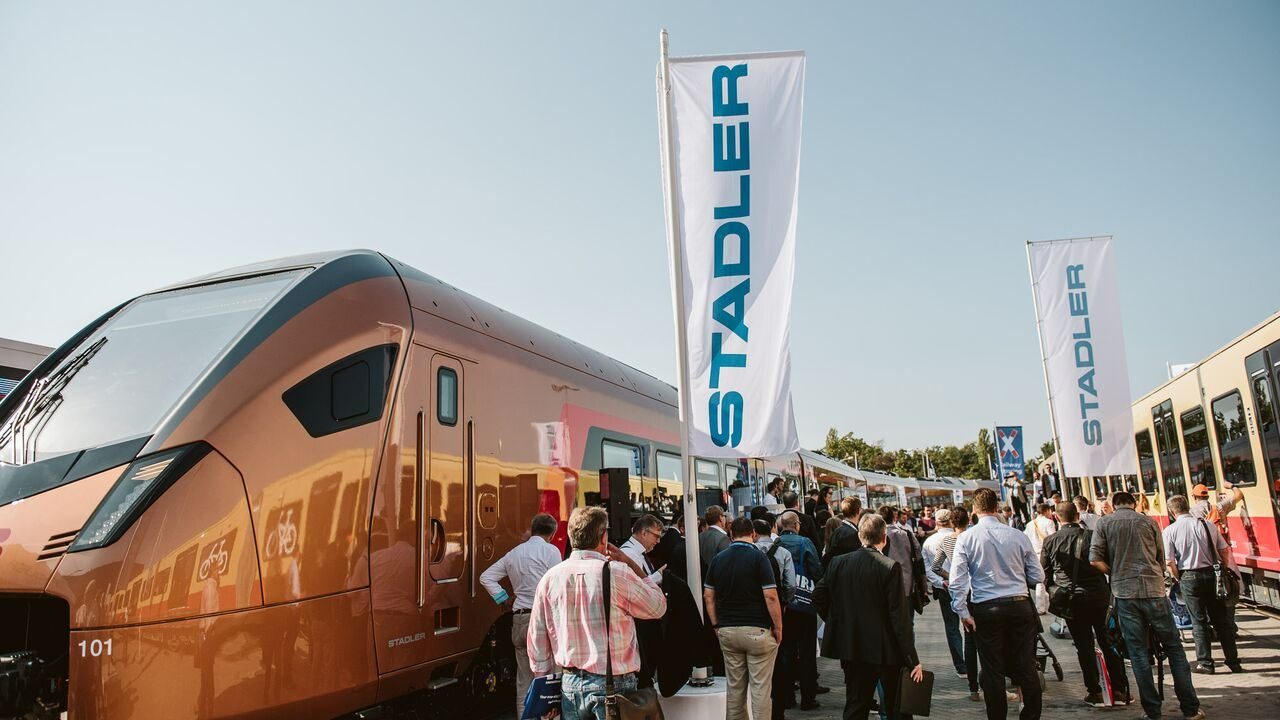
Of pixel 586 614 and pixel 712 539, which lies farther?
pixel 712 539

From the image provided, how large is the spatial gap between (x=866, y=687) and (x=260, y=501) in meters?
4.42

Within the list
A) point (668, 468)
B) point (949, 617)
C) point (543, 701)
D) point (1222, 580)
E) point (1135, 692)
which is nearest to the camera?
→ point (543, 701)

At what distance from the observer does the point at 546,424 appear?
8.65 m

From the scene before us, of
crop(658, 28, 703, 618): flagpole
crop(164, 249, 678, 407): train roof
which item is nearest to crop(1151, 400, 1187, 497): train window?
crop(164, 249, 678, 407): train roof

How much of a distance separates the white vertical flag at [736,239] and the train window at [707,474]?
816 cm

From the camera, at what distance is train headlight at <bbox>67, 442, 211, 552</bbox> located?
4656mm

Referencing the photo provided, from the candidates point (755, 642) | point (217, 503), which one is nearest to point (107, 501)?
point (217, 503)

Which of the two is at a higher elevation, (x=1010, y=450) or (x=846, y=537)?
(x=1010, y=450)

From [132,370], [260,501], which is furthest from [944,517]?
[132,370]

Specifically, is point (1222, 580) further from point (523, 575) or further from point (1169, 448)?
point (1169, 448)

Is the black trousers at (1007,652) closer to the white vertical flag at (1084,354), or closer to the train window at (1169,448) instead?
the white vertical flag at (1084,354)

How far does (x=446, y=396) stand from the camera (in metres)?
6.88

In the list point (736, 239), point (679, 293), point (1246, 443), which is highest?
point (736, 239)

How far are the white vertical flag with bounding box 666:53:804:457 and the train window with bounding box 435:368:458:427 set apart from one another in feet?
6.57
